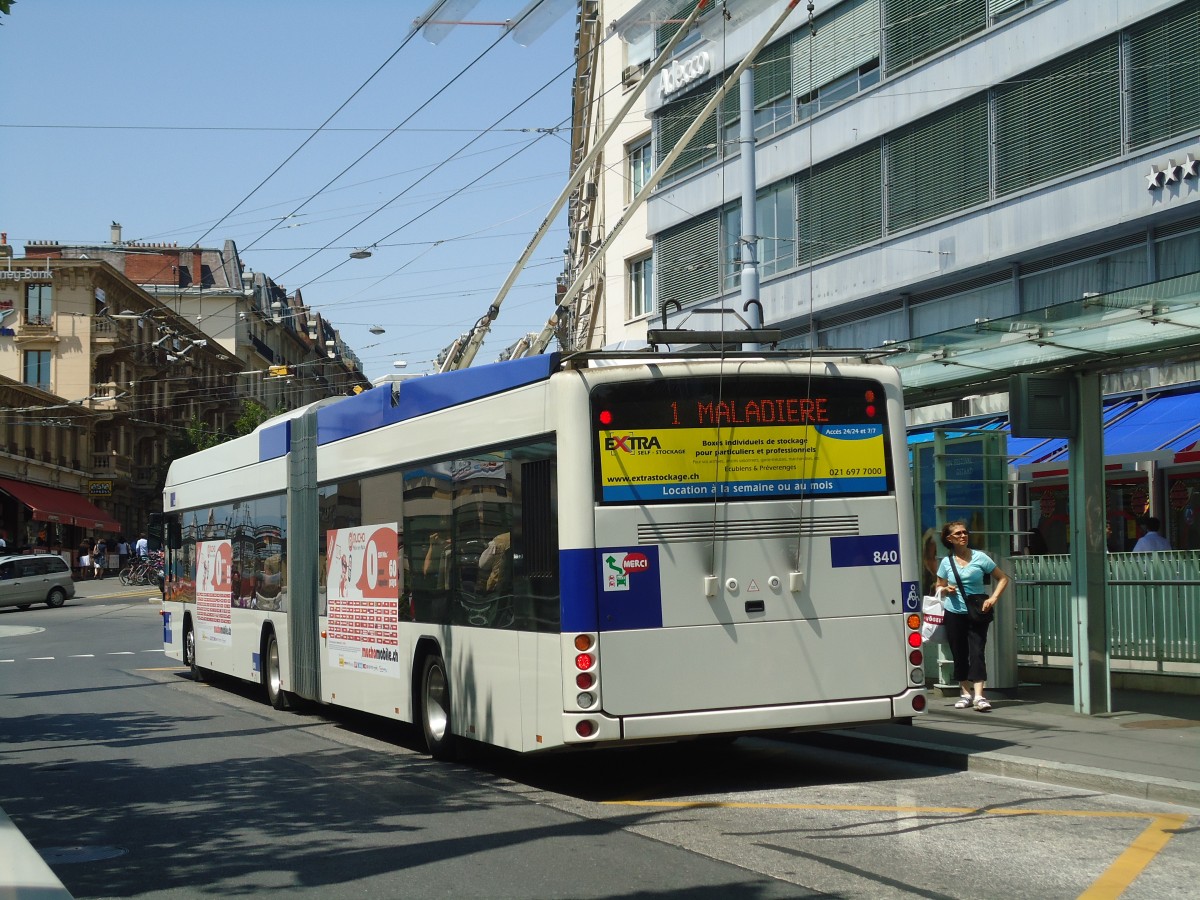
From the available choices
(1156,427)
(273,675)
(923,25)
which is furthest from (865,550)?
(923,25)

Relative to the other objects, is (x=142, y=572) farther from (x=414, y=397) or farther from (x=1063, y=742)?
(x=1063, y=742)

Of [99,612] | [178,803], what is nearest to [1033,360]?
[178,803]

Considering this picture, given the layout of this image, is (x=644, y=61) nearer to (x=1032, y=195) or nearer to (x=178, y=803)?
(x=1032, y=195)

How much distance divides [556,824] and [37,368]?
71.6 meters

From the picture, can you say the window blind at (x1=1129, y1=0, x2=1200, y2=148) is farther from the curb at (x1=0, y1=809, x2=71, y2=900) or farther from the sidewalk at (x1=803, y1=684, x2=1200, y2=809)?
the curb at (x1=0, y1=809, x2=71, y2=900)

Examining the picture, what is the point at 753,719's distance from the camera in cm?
989

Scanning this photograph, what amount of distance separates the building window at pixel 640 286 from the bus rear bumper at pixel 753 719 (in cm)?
2665

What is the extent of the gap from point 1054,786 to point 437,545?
5.06m

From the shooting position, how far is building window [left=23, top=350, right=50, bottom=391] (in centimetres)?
7412

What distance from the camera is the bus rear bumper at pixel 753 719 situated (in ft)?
31.3

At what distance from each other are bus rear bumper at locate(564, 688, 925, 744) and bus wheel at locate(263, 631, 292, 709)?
8136 mm

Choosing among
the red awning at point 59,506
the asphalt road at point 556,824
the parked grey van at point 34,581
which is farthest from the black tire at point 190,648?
the red awning at point 59,506

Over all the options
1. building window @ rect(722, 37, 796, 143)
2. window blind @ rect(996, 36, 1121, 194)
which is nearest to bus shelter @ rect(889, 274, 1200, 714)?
window blind @ rect(996, 36, 1121, 194)

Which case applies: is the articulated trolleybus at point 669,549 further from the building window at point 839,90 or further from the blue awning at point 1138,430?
the building window at point 839,90
